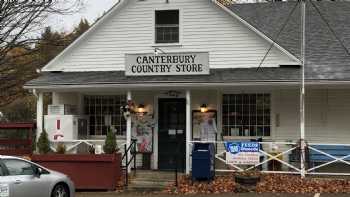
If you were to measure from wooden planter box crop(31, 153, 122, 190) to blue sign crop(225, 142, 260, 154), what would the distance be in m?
3.24

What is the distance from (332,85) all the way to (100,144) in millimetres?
7694

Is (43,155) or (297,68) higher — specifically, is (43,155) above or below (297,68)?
below

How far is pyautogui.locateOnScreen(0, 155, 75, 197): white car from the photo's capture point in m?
13.3

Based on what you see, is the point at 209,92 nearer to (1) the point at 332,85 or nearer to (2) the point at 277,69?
(2) the point at 277,69

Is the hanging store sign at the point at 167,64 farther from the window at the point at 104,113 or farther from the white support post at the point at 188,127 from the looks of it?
the window at the point at 104,113

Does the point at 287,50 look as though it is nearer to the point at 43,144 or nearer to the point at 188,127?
the point at 188,127

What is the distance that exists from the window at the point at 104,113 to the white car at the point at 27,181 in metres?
6.49

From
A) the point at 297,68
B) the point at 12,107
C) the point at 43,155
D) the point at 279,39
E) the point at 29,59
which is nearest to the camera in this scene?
the point at 43,155

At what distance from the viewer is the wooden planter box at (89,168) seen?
1795cm

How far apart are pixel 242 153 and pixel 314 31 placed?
624 centimetres

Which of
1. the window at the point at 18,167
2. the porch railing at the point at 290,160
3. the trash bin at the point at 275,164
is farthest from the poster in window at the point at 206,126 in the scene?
the window at the point at 18,167

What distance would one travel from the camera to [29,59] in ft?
112

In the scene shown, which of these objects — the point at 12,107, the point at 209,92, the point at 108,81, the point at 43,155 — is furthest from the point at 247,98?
the point at 12,107

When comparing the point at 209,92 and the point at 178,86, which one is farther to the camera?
the point at 209,92
